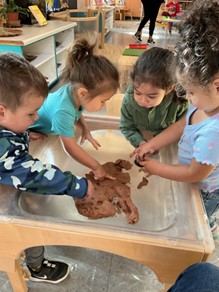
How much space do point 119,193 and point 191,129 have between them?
26 centimetres

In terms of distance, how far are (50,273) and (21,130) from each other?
0.48 meters

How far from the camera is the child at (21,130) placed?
0.55 m

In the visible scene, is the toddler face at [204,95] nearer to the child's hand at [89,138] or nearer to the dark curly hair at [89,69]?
the dark curly hair at [89,69]

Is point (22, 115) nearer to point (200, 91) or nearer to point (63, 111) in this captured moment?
point (63, 111)

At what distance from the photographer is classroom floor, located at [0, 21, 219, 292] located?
0.81 metres

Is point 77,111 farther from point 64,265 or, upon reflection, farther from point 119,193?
point 64,265

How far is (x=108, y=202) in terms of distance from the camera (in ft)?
2.28

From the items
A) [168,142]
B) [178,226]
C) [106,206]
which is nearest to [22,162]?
[106,206]

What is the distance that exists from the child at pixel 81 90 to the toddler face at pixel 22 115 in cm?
14

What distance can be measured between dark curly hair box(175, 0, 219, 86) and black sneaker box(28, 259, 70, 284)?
69cm

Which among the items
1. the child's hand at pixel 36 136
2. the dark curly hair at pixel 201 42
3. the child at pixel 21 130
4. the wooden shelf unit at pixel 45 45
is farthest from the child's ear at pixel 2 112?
the wooden shelf unit at pixel 45 45

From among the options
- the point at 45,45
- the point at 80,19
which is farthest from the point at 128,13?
the point at 45,45

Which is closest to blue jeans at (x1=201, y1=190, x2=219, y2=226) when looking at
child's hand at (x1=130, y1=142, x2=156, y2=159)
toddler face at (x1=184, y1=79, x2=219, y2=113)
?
child's hand at (x1=130, y1=142, x2=156, y2=159)

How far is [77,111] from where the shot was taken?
810mm
